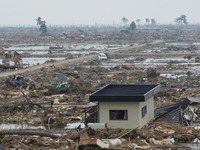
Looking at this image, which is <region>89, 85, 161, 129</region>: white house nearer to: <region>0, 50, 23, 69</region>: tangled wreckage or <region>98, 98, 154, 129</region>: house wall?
<region>98, 98, 154, 129</region>: house wall

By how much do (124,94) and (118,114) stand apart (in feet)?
2.99

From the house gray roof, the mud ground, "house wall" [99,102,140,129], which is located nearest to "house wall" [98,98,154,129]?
"house wall" [99,102,140,129]

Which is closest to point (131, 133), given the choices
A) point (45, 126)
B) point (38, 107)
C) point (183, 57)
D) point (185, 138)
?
point (185, 138)

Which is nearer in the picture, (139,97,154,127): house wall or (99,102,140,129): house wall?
(99,102,140,129): house wall

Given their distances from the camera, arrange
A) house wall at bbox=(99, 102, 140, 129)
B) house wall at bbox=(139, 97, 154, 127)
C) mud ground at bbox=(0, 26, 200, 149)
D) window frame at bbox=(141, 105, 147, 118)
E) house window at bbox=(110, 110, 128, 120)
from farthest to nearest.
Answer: window frame at bbox=(141, 105, 147, 118) → house wall at bbox=(139, 97, 154, 127) → house window at bbox=(110, 110, 128, 120) → house wall at bbox=(99, 102, 140, 129) → mud ground at bbox=(0, 26, 200, 149)

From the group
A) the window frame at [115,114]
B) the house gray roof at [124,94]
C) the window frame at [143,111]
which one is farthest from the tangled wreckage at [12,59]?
Result: the window frame at [115,114]

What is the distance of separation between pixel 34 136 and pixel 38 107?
7.98m

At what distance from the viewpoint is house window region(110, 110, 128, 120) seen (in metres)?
21.9

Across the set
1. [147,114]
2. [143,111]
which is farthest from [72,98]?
[143,111]

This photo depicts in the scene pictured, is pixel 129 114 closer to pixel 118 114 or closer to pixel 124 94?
pixel 118 114

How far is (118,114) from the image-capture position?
22.0 metres

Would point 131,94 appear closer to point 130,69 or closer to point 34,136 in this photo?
point 34,136

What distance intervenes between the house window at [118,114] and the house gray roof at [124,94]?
1.84ft

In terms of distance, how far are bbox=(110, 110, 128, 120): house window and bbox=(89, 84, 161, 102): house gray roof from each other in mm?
561
